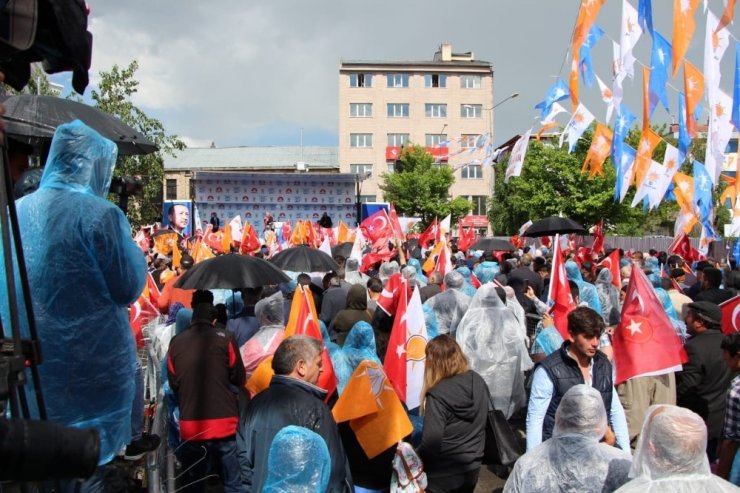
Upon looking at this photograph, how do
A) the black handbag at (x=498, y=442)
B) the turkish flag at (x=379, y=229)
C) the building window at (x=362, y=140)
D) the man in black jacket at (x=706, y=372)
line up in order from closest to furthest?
the black handbag at (x=498, y=442)
the man in black jacket at (x=706, y=372)
the turkish flag at (x=379, y=229)
the building window at (x=362, y=140)

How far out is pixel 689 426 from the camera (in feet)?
7.65

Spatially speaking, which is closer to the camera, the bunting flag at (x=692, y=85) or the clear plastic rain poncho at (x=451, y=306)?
the clear plastic rain poncho at (x=451, y=306)

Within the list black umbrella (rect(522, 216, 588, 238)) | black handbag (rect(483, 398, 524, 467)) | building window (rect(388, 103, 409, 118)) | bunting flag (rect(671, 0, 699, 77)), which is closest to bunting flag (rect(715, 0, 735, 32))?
bunting flag (rect(671, 0, 699, 77))

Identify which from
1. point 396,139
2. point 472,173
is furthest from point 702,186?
point 396,139

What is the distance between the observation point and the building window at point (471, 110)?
200 ft

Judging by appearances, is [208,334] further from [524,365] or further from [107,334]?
[524,365]

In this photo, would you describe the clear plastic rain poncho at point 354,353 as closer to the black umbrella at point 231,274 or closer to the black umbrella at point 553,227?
the black umbrella at point 231,274

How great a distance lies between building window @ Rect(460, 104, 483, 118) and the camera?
60844mm

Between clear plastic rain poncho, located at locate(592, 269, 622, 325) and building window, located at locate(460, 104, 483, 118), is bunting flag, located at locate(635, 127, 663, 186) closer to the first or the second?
clear plastic rain poncho, located at locate(592, 269, 622, 325)

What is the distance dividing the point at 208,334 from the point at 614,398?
2.76 metres

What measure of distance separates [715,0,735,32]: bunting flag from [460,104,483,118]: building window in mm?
53466

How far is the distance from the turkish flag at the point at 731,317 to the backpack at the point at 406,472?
3.27 meters

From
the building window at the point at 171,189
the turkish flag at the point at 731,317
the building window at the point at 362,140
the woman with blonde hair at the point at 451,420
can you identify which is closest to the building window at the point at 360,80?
the building window at the point at 362,140

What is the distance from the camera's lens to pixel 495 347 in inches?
241
